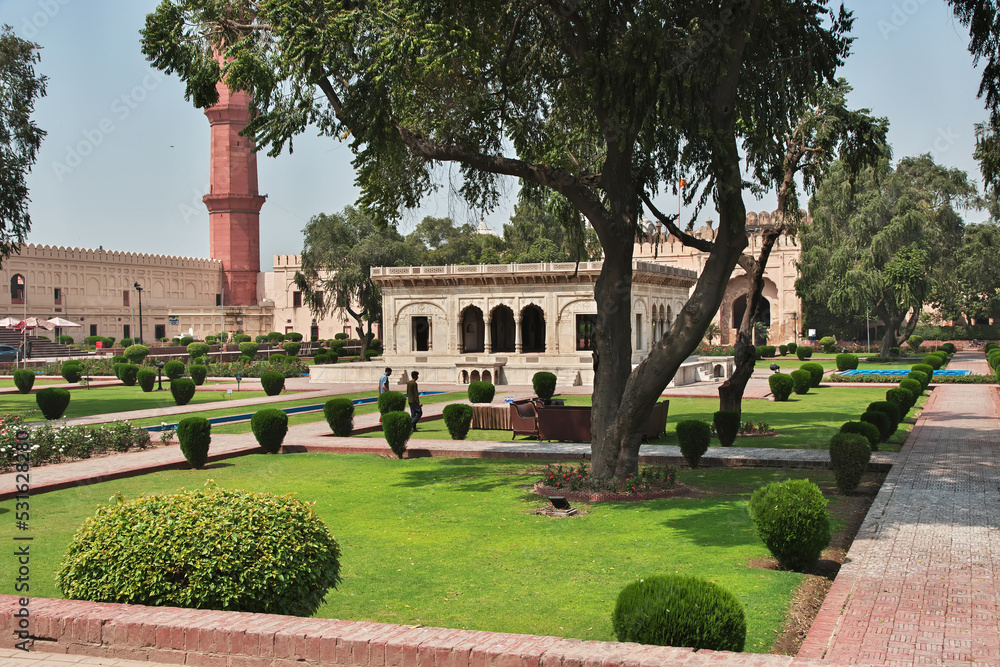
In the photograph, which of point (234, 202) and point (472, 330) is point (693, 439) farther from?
point (234, 202)

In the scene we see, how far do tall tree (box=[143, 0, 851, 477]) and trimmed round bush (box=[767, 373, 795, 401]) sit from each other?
12818 millimetres

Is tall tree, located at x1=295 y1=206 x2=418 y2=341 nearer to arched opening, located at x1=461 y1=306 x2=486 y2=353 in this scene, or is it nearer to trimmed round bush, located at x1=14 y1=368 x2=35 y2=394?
arched opening, located at x1=461 y1=306 x2=486 y2=353

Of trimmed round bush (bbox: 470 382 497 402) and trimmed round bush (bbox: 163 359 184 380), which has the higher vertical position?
trimmed round bush (bbox: 163 359 184 380)

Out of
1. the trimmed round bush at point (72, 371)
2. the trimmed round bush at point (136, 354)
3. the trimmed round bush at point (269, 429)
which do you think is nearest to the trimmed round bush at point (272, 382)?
the trimmed round bush at point (72, 371)

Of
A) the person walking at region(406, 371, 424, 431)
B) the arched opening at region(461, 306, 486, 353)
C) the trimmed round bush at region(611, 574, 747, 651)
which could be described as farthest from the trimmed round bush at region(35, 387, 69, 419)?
the arched opening at region(461, 306, 486, 353)

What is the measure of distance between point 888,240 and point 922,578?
146 feet

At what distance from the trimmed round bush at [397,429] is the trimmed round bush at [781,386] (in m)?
13.3

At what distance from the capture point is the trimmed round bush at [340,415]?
17219 millimetres

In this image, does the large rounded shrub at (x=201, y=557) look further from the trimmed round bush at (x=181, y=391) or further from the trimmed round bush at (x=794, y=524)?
the trimmed round bush at (x=181, y=391)

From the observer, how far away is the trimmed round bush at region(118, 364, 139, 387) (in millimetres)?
34562

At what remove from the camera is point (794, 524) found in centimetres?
732

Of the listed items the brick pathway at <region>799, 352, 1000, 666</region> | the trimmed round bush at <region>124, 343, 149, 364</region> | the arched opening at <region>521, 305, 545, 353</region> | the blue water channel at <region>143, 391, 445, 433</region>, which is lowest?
the brick pathway at <region>799, 352, 1000, 666</region>

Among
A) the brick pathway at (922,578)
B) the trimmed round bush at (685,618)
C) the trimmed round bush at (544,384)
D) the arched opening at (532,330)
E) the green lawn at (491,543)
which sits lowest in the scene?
the green lawn at (491,543)

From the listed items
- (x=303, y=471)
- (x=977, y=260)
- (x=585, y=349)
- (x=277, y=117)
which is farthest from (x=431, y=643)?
(x=977, y=260)
